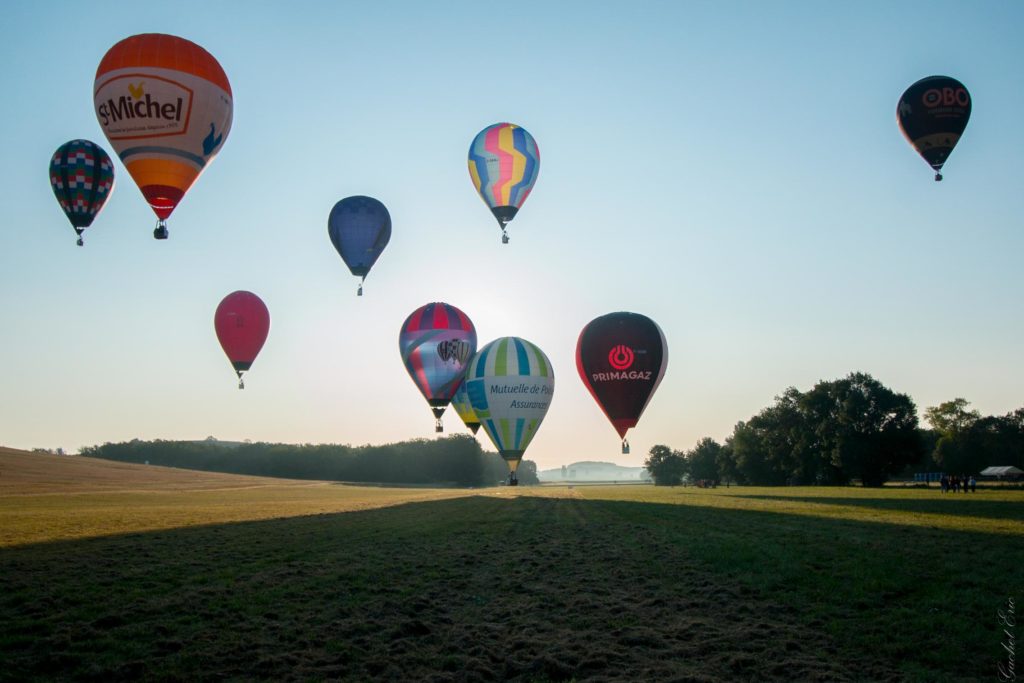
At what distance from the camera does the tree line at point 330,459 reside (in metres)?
139

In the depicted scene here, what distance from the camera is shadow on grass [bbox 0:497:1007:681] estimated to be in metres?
12.5

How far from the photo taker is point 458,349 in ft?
156

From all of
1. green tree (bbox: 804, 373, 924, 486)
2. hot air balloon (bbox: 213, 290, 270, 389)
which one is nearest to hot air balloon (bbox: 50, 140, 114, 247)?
hot air balloon (bbox: 213, 290, 270, 389)

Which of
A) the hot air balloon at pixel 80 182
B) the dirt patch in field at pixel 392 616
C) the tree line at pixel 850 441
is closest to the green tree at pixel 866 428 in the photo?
the tree line at pixel 850 441

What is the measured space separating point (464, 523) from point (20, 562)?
15494 mm

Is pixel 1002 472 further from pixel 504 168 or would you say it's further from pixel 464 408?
pixel 504 168

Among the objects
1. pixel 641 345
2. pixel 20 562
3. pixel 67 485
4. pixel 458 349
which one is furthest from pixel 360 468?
pixel 20 562

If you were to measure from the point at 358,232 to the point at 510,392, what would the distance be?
12.6m

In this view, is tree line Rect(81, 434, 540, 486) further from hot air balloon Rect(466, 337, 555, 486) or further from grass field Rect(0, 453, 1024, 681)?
grass field Rect(0, 453, 1024, 681)

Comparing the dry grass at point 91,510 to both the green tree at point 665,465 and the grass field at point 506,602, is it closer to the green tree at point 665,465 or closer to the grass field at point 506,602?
the grass field at point 506,602

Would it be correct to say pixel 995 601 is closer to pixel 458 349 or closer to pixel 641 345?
pixel 641 345

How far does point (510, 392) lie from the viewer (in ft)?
150

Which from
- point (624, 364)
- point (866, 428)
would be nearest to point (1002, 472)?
point (866, 428)

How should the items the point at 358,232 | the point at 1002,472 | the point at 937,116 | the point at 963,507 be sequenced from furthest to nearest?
1. the point at 1002,472
2. the point at 358,232
3. the point at 937,116
4. the point at 963,507
